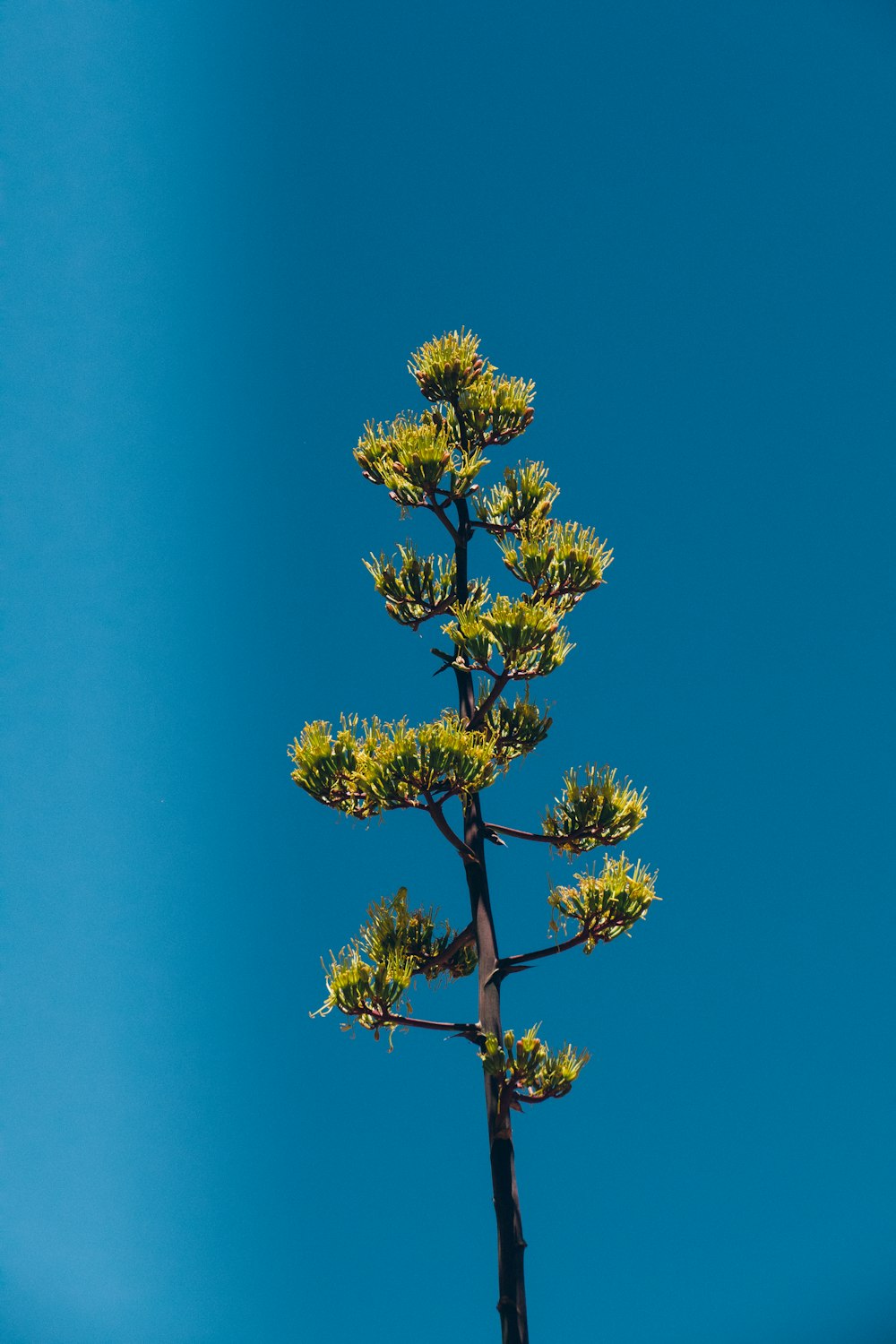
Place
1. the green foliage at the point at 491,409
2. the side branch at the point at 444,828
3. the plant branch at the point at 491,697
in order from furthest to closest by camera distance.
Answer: the green foliage at the point at 491,409, the plant branch at the point at 491,697, the side branch at the point at 444,828

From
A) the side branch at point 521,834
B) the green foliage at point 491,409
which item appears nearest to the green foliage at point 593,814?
A: the side branch at point 521,834

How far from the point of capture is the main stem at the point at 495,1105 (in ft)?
10.6

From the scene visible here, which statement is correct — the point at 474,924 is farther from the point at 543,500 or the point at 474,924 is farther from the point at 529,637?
the point at 543,500

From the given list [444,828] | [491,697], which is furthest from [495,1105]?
[491,697]

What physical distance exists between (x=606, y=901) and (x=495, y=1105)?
30.0 inches

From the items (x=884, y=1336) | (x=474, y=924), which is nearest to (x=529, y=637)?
(x=474, y=924)

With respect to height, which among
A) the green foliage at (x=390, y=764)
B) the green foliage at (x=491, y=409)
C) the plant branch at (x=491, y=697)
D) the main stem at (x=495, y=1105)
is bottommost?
the main stem at (x=495, y=1105)

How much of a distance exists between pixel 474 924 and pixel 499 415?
6.71ft

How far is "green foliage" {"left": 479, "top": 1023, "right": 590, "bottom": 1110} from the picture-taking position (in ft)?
11.1

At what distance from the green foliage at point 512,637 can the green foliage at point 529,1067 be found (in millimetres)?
1303

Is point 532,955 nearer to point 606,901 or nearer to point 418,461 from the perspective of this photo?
point 606,901

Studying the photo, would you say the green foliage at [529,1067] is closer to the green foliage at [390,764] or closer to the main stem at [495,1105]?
the main stem at [495,1105]

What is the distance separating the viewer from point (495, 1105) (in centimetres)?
342

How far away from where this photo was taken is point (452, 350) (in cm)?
437
